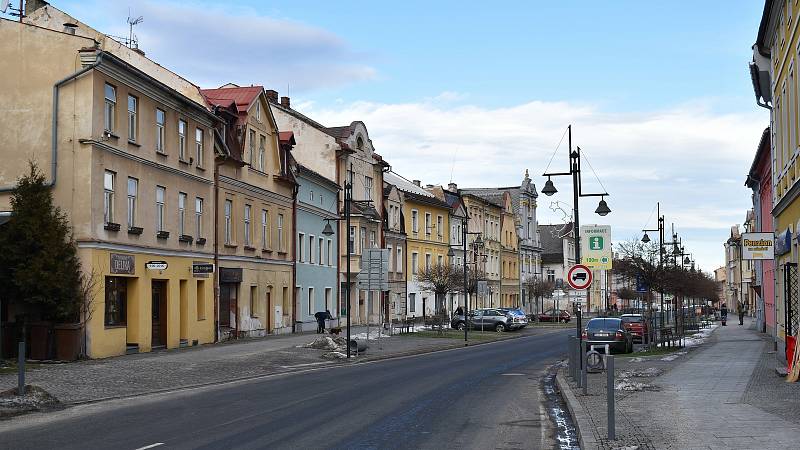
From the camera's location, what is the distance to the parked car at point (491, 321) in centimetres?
6084

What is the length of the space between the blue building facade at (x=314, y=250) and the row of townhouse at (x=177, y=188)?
4.8 inches

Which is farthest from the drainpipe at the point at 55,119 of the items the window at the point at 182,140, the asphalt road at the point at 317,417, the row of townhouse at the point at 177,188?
the asphalt road at the point at 317,417

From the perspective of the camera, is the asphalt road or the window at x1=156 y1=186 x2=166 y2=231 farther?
the window at x1=156 y1=186 x2=166 y2=231

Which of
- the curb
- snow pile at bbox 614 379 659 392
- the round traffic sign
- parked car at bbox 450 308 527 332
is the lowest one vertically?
parked car at bbox 450 308 527 332

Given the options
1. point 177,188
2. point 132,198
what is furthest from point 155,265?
point 177,188

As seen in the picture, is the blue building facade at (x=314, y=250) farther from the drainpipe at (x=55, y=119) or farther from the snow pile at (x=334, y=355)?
the drainpipe at (x=55, y=119)

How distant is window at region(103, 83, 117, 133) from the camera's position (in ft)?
93.1

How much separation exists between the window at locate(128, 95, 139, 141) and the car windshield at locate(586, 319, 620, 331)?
1867cm

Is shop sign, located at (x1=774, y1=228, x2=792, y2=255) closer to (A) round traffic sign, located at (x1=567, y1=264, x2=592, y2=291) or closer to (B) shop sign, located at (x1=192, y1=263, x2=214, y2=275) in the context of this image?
(A) round traffic sign, located at (x1=567, y1=264, x2=592, y2=291)

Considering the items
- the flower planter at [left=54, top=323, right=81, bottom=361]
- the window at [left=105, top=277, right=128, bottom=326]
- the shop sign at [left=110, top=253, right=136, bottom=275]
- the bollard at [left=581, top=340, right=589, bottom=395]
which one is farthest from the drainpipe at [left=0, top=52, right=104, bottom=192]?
the bollard at [left=581, top=340, right=589, bottom=395]

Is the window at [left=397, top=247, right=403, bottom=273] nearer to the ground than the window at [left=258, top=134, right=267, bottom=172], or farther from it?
nearer to the ground

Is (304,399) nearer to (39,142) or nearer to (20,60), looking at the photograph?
(39,142)

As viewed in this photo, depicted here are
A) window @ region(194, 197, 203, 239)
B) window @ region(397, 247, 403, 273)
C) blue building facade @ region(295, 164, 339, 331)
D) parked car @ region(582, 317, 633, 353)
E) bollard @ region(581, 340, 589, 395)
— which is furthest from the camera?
window @ region(397, 247, 403, 273)

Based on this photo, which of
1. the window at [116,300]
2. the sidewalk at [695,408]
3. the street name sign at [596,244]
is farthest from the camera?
the window at [116,300]
